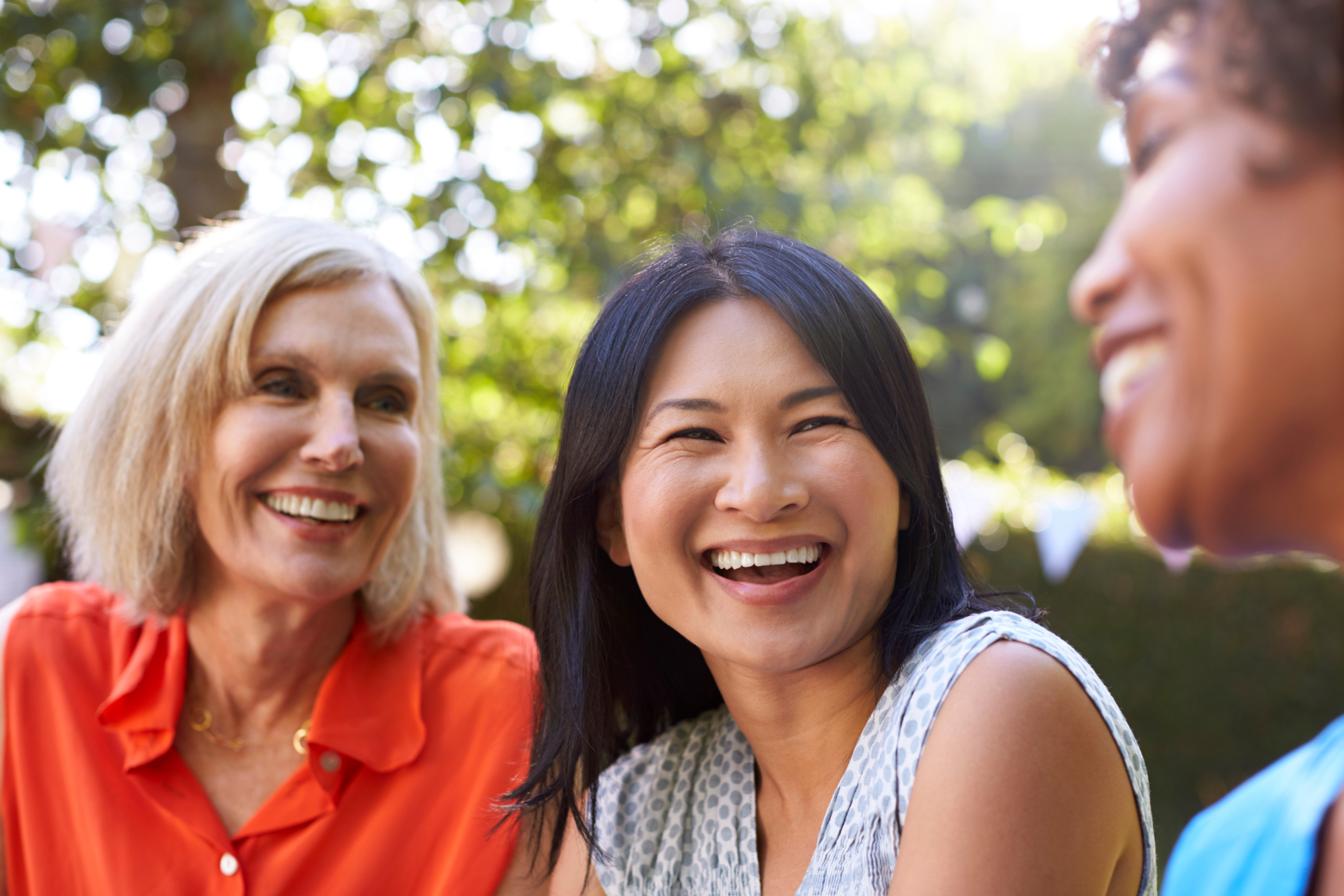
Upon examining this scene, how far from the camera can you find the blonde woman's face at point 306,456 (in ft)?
7.23

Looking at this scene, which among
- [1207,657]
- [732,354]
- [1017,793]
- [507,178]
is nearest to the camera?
[1017,793]

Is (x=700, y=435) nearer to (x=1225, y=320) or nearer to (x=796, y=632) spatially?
(x=796, y=632)

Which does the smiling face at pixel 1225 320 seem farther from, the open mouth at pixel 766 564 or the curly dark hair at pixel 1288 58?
the open mouth at pixel 766 564

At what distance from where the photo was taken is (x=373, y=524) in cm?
232

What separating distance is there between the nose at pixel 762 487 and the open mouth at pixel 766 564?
0.07 metres

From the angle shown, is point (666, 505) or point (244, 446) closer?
point (666, 505)

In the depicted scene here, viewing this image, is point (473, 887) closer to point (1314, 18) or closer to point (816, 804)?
point (816, 804)

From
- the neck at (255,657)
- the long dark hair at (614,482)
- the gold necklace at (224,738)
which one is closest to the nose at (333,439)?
the neck at (255,657)

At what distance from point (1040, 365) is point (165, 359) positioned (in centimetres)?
2398

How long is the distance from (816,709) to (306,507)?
3.61ft

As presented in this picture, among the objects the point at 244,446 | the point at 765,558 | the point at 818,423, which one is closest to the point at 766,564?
the point at 765,558

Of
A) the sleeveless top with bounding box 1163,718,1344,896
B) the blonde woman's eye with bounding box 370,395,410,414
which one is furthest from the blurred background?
the sleeveless top with bounding box 1163,718,1344,896

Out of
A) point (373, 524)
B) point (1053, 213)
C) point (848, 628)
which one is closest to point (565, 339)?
point (1053, 213)

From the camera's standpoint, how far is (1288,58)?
608 mm
